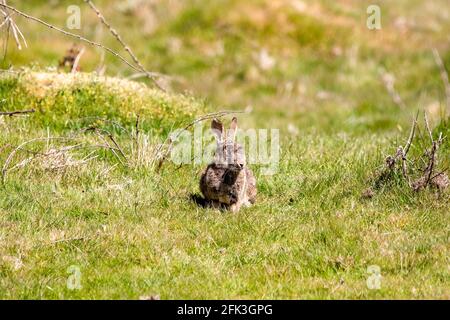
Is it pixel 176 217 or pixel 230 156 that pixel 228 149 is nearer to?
pixel 230 156

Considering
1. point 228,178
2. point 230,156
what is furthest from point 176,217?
point 230,156

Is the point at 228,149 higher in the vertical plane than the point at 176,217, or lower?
higher

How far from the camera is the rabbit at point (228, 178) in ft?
28.6

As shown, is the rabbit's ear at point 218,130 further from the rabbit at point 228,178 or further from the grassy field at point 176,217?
the grassy field at point 176,217

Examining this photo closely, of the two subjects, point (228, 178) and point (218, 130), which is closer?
point (228, 178)

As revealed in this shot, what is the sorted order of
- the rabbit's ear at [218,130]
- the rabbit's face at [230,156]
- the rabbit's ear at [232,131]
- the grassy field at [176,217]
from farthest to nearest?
the rabbit's ear at [218,130]
the rabbit's ear at [232,131]
the rabbit's face at [230,156]
the grassy field at [176,217]

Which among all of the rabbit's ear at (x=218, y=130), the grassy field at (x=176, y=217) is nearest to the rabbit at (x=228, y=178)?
the rabbit's ear at (x=218, y=130)

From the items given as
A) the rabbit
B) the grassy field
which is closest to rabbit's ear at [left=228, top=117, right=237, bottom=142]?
the rabbit

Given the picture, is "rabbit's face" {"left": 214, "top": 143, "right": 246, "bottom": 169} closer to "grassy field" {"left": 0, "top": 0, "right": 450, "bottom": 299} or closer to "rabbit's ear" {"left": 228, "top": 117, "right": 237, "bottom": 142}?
"rabbit's ear" {"left": 228, "top": 117, "right": 237, "bottom": 142}

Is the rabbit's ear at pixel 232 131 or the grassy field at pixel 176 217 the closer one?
the grassy field at pixel 176 217

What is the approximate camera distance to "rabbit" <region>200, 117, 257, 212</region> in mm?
8727

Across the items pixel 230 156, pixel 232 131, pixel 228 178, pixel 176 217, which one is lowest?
pixel 176 217

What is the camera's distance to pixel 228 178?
880 cm

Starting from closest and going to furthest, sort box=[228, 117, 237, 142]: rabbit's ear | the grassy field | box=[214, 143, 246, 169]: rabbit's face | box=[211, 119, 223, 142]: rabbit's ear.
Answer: the grassy field < box=[214, 143, 246, 169]: rabbit's face < box=[228, 117, 237, 142]: rabbit's ear < box=[211, 119, 223, 142]: rabbit's ear
